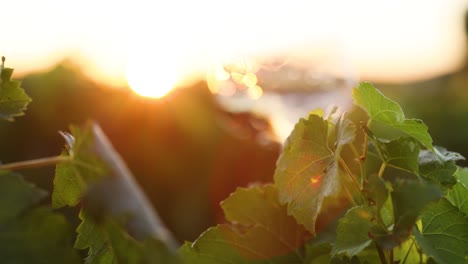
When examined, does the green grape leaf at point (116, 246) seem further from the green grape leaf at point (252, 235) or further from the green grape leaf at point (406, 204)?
the green grape leaf at point (406, 204)

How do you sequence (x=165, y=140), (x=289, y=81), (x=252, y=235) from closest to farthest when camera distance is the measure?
(x=252, y=235) < (x=289, y=81) < (x=165, y=140)

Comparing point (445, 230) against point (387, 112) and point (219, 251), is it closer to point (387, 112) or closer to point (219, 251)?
point (387, 112)

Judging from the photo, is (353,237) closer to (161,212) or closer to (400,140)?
(400,140)

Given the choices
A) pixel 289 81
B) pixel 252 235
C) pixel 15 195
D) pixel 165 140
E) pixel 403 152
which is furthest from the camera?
pixel 165 140

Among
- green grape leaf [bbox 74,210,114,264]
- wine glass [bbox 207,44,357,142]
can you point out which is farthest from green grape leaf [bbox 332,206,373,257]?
wine glass [bbox 207,44,357,142]

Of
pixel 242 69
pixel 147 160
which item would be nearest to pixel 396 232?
pixel 242 69

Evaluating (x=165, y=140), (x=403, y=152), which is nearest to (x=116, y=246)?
(x=403, y=152)
